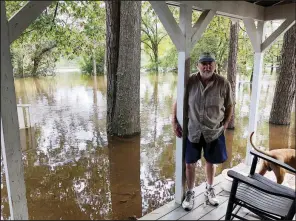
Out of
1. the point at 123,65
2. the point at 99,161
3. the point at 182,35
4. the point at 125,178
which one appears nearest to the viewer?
the point at 182,35

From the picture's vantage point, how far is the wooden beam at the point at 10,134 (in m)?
1.81

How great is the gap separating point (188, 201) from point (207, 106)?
39.6 inches

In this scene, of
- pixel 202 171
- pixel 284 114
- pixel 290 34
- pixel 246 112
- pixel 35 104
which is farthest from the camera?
pixel 35 104

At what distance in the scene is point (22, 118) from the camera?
257 inches

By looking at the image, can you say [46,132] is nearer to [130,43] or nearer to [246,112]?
[130,43]

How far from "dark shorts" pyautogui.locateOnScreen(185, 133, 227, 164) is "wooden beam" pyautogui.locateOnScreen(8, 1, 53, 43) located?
1.75 m

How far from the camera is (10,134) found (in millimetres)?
1923

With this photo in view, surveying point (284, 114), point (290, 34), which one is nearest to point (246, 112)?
point (284, 114)

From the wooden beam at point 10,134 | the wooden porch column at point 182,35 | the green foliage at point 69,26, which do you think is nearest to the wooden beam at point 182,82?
the wooden porch column at point 182,35

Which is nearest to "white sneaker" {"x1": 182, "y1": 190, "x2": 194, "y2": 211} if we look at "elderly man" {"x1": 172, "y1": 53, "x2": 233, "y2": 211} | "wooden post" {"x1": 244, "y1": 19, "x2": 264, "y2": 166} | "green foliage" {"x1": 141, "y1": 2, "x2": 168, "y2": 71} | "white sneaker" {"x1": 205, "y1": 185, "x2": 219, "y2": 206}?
"elderly man" {"x1": 172, "y1": 53, "x2": 233, "y2": 211}

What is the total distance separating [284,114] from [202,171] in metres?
3.78

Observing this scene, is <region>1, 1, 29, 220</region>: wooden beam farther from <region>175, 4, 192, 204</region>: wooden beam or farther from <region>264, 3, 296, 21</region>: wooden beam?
<region>264, 3, 296, 21</region>: wooden beam

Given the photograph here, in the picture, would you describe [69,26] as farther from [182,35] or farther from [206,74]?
[206,74]

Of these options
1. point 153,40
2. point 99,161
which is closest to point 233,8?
point 99,161
